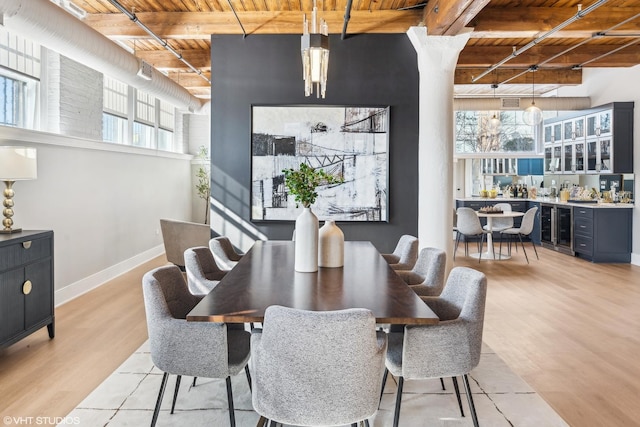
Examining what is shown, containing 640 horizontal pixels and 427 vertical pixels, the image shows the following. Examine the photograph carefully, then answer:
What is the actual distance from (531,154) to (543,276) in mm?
5587

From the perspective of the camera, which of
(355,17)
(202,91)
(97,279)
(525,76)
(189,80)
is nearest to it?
(355,17)

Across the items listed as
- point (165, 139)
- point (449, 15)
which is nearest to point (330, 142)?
point (449, 15)

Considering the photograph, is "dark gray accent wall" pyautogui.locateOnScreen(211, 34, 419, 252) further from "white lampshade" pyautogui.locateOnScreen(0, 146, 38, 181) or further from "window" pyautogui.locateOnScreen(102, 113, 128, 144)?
"window" pyautogui.locateOnScreen(102, 113, 128, 144)

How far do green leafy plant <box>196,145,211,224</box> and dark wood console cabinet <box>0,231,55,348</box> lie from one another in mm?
7358

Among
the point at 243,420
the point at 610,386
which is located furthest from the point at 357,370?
the point at 610,386

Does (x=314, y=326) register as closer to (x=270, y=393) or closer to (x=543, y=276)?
(x=270, y=393)

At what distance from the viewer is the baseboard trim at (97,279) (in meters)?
5.35

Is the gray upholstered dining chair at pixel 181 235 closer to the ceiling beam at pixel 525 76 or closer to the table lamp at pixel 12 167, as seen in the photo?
the table lamp at pixel 12 167

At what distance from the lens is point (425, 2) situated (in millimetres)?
5547

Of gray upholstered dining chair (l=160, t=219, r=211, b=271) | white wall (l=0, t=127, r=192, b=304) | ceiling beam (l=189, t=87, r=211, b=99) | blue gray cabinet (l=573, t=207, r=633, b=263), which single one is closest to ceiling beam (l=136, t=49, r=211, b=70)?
white wall (l=0, t=127, r=192, b=304)

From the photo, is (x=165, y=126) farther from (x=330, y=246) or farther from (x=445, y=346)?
(x=445, y=346)

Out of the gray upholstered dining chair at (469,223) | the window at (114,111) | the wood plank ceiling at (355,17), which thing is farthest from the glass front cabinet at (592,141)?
the window at (114,111)

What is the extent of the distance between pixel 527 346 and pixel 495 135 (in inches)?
348

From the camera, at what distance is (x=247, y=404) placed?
9.57 feet
